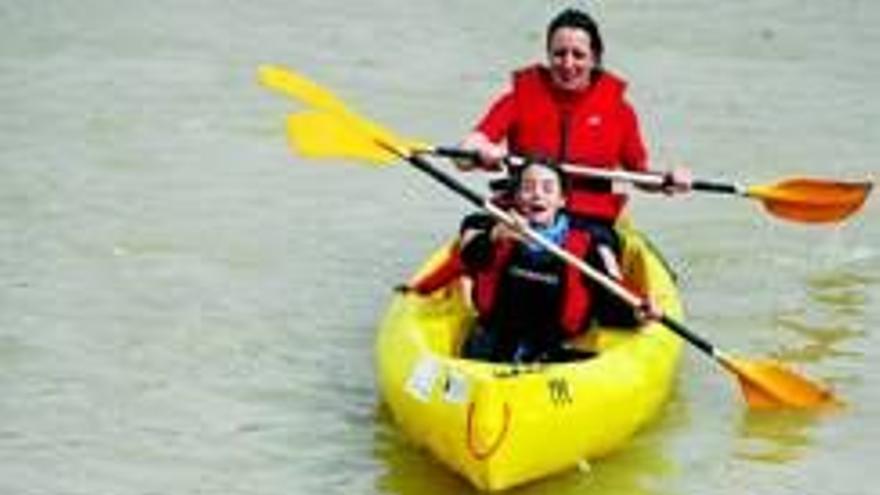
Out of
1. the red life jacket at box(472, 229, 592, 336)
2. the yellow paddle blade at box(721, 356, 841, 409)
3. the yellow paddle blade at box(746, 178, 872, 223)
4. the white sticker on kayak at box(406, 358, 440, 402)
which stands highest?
the yellow paddle blade at box(746, 178, 872, 223)

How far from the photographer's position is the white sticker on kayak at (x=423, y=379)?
6016mm

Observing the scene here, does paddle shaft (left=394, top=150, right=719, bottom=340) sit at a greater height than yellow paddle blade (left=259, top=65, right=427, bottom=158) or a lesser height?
lesser

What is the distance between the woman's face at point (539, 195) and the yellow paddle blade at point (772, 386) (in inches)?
34.0

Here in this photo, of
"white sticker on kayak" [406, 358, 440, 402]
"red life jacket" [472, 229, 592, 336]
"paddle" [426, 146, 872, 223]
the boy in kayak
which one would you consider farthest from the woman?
"white sticker on kayak" [406, 358, 440, 402]

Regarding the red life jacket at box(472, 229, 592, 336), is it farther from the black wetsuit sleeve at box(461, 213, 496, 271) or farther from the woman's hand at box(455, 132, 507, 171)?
the woman's hand at box(455, 132, 507, 171)

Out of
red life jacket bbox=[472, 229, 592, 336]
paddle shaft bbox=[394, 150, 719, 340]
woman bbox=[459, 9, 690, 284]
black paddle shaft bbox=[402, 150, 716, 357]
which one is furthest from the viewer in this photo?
woman bbox=[459, 9, 690, 284]

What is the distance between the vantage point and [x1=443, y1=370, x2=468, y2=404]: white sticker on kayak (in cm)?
583

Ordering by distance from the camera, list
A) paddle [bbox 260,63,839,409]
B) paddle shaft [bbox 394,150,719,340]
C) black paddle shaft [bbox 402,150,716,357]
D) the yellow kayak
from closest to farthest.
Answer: the yellow kayak
paddle shaft [bbox 394,150,719,340]
black paddle shaft [bbox 402,150,716,357]
paddle [bbox 260,63,839,409]

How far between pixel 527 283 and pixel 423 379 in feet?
1.97

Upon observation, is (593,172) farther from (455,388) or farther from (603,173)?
(455,388)

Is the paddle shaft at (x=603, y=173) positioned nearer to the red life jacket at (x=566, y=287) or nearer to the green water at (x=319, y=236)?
the red life jacket at (x=566, y=287)

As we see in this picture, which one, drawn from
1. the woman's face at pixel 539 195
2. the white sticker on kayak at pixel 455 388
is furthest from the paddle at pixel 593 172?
the white sticker on kayak at pixel 455 388

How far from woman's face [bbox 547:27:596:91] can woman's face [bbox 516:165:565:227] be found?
86 centimetres

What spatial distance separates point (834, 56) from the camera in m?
12.9
